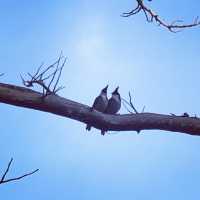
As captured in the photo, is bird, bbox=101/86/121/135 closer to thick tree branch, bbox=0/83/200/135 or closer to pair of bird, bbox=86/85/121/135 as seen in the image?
pair of bird, bbox=86/85/121/135

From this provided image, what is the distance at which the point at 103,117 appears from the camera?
3285 millimetres


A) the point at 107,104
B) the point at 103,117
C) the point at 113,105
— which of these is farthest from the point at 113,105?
the point at 103,117

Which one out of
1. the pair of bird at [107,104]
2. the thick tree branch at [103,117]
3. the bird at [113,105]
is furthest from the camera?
the bird at [113,105]

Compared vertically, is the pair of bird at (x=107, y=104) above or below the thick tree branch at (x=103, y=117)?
above

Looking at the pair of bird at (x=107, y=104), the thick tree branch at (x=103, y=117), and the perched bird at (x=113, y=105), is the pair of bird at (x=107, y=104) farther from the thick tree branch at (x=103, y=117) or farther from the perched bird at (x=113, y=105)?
the thick tree branch at (x=103, y=117)

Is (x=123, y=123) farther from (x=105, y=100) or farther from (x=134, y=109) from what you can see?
(x=105, y=100)

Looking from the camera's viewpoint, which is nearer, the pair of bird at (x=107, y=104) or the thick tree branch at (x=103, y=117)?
the thick tree branch at (x=103, y=117)

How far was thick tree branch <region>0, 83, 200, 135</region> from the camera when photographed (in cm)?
320

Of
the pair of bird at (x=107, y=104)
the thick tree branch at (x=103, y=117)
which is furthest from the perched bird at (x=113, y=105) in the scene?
the thick tree branch at (x=103, y=117)

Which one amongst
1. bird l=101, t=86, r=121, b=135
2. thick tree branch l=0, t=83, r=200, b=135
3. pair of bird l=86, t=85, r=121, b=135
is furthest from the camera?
bird l=101, t=86, r=121, b=135

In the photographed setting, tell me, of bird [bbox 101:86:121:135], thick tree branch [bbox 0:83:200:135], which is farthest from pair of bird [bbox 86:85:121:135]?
thick tree branch [bbox 0:83:200:135]

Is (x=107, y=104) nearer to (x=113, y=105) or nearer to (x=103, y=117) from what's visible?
(x=113, y=105)

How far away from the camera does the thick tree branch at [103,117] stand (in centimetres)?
320

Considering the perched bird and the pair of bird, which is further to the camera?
the perched bird
